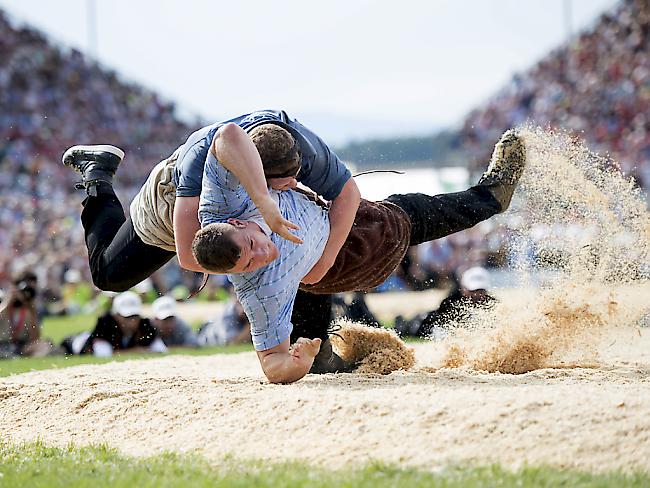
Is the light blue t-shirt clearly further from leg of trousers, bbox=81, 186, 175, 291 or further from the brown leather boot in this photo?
leg of trousers, bbox=81, 186, 175, 291

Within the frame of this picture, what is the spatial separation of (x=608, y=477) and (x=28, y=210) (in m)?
Answer: 21.4

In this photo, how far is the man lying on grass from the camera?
486cm

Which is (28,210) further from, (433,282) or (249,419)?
(249,419)

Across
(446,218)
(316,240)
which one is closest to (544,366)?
(446,218)

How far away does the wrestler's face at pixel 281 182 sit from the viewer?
5.09 m

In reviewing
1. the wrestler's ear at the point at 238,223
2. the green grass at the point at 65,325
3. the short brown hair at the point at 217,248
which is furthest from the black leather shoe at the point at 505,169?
the green grass at the point at 65,325

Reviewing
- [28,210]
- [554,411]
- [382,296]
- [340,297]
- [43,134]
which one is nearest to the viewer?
[554,411]

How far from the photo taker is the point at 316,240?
215 inches

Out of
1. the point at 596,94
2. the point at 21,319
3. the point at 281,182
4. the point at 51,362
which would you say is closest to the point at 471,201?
the point at 281,182

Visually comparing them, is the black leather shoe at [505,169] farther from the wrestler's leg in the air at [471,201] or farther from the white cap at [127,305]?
the white cap at [127,305]

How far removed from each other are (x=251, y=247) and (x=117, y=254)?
1.70m

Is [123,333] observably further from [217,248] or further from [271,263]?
[217,248]

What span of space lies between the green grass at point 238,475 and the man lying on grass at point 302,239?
3.28 ft

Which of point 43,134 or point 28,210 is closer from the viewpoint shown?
point 28,210
